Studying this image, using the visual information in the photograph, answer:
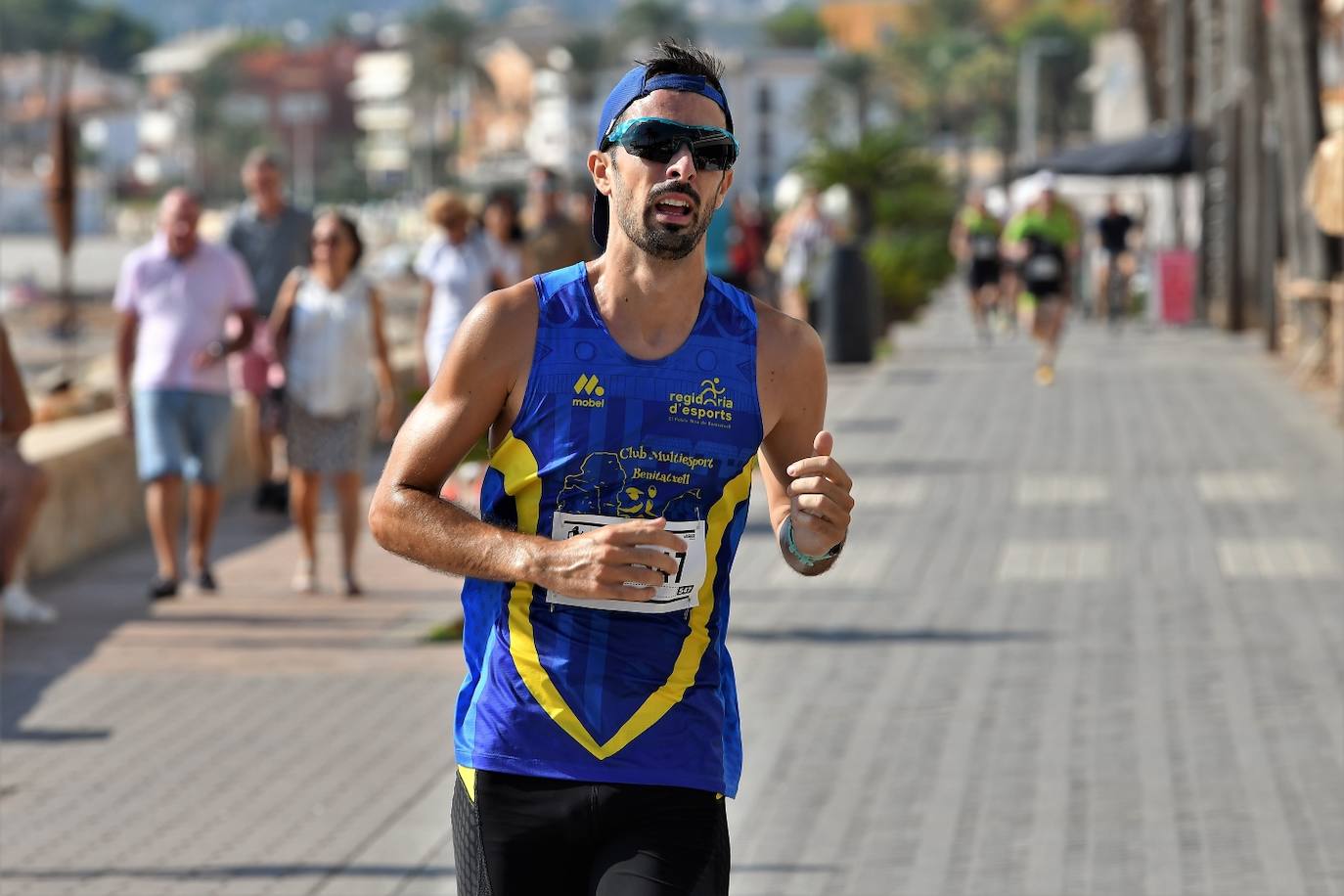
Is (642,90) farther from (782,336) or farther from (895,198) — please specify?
(895,198)

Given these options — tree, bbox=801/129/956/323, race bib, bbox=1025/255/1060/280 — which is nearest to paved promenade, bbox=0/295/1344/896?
race bib, bbox=1025/255/1060/280

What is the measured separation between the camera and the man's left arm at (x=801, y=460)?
3.36 metres

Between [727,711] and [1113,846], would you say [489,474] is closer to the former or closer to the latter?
[727,711]

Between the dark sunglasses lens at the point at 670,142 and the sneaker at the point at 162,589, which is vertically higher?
the dark sunglasses lens at the point at 670,142

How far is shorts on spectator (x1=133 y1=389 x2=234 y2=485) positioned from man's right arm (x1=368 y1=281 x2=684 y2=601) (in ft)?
24.2

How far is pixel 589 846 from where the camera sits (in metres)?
3.49

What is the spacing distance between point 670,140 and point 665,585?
0.62 m

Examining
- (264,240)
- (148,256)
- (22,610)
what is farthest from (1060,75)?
(22,610)

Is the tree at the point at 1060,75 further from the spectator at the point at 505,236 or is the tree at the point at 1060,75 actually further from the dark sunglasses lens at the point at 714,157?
the dark sunglasses lens at the point at 714,157

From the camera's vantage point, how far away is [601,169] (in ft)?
12.0

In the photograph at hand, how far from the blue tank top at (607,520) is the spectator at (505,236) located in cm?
848

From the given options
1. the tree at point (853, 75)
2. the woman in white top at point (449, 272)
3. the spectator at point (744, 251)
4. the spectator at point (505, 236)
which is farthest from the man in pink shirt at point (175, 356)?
the tree at point (853, 75)

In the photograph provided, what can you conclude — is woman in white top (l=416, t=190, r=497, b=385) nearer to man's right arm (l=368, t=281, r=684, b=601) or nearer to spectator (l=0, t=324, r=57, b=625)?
spectator (l=0, t=324, r=57, b=625)

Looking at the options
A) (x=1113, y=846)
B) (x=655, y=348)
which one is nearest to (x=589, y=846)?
(x=655, y=348)
